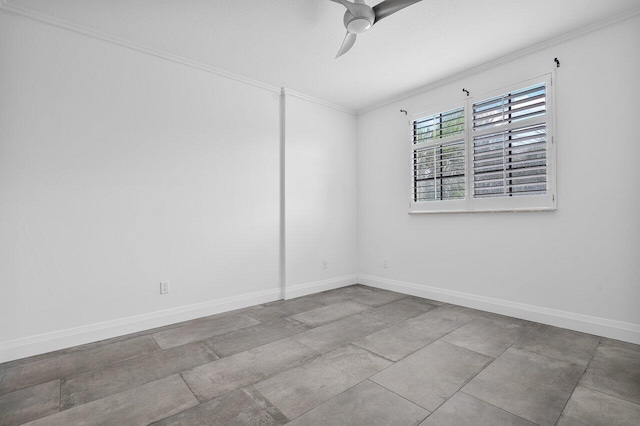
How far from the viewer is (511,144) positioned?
3.33 meters

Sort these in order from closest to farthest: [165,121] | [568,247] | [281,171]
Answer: [568,247] < [165,121] < [281,171]

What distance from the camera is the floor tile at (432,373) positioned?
1.93 m

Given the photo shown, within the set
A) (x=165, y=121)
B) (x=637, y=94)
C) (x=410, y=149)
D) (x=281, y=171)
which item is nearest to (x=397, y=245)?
(x=410, y=149)

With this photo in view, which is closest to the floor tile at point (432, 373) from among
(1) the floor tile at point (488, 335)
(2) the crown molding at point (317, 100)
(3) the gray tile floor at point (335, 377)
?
(3) the gray tile floor at point (335, 377)

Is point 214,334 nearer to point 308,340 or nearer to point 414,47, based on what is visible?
Answer: point 308,340

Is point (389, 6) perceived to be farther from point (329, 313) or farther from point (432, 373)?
point (329, 313)

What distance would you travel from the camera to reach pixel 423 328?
305 centimetres

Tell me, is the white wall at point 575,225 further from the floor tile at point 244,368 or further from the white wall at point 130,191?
the floor tile at point 244,368

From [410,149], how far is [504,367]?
292cm

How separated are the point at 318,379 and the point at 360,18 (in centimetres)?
258

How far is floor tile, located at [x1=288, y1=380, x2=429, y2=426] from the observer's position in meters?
1.67

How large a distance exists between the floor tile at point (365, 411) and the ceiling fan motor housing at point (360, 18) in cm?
257

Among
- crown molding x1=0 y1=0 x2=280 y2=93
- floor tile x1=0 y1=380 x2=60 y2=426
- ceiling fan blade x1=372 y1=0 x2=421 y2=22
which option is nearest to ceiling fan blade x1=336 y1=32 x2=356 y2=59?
ceiling fan blade x1=372 y1=0 x2=421 y2=22

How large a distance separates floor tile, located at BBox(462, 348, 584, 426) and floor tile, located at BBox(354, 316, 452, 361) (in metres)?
0.55
